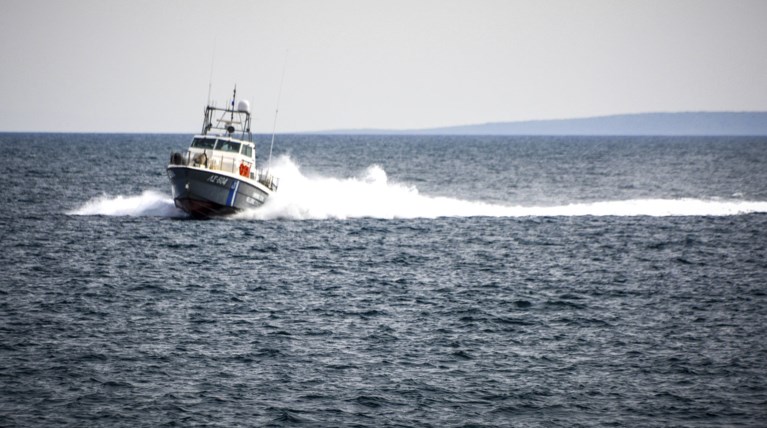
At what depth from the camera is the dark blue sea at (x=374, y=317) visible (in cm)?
1825

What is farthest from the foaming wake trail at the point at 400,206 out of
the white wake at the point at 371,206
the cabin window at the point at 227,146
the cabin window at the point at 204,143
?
the cabin window at the point at 204,143

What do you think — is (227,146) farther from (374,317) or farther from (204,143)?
(374,317)

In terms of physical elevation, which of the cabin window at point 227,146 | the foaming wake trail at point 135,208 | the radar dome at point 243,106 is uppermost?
the radar dome at point 243,106

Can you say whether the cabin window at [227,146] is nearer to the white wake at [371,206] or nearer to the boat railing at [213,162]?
the boat railing at [213,162]

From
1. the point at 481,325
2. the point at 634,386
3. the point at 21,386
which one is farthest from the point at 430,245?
the point at 21,386

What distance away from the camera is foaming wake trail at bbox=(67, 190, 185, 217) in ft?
156

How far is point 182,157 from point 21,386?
76.1 feet

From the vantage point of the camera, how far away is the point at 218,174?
Answer: 40000 mm

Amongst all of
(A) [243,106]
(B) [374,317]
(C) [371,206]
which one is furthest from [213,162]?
(B) [374,317]

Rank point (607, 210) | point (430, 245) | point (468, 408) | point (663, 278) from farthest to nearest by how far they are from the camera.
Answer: point (607, 210), point (430, 245), point (663, 278), point (468, 408)

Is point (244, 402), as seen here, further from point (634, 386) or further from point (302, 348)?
point (634, 386)

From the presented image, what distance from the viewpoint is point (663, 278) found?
3244 cm

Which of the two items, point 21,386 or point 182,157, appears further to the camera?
point 182,157

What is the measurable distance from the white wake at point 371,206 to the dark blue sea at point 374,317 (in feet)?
0.90
